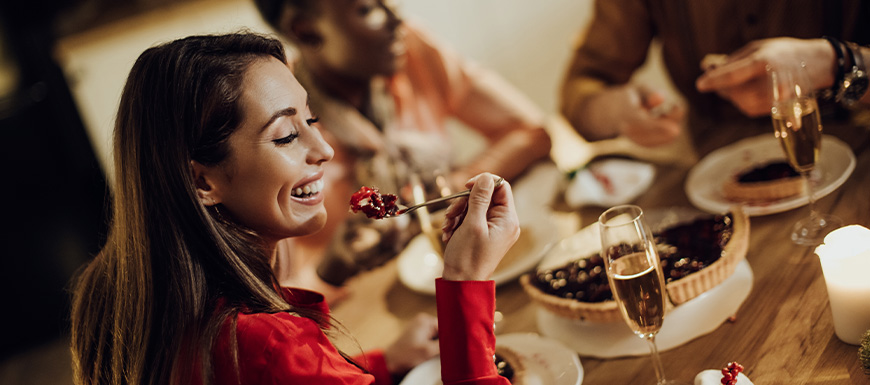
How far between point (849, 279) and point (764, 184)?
19.6 inches

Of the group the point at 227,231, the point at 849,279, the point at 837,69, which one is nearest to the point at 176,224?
the point at 227,231

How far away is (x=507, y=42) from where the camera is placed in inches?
177

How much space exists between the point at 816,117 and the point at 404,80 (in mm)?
1798

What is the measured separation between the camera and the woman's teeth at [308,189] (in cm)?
114

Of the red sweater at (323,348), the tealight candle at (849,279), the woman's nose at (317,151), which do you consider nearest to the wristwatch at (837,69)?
the tealight candle at (849,279)

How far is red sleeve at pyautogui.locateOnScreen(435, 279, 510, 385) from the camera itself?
1.01 metres

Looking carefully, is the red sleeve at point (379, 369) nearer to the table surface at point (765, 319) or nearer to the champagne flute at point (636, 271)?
the table surface at point (765, 319)

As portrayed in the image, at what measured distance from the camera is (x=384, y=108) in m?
2.65

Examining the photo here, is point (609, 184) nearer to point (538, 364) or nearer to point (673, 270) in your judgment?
point (673, 270)

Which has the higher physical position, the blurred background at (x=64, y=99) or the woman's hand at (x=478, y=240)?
the woman's hand at (x=478, y=240)

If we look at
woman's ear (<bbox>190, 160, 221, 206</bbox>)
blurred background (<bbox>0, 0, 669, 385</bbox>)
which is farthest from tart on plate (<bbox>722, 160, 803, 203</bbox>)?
blurred background (<bbox>0, 0, 669, 385</bbox>)

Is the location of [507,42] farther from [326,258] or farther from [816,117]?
[816,117]

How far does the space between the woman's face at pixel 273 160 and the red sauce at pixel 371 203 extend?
0.21ft

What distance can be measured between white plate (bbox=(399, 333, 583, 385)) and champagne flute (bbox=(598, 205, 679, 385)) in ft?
0.49
